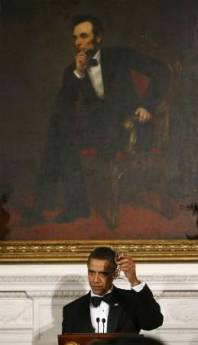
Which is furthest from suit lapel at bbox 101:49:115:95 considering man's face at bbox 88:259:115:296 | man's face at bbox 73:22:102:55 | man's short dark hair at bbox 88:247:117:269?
man's face at bbox 88:259:115:296

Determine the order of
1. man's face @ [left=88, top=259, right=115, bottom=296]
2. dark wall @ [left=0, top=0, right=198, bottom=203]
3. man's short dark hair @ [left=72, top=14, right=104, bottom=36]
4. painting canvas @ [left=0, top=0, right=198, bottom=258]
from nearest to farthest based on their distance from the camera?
man's face @ [left=88, top=259, right=115, bottom=296], painting canvas @ [left=0, top=0, right=198, bottom=258], dark wall @ [left=0, top=0, right=198, bottom=203], man's short dark hair @ [left=72, top=14, right=104, bottom=36]

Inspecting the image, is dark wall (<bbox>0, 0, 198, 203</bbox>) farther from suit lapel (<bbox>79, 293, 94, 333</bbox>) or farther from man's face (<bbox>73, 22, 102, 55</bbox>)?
suit lapel (<bbox>79, 293, 94, 333</bbox>)

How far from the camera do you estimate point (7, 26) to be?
741 cm

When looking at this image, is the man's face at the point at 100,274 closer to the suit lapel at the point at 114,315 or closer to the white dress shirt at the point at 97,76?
the suit lapel at the point at 114,315

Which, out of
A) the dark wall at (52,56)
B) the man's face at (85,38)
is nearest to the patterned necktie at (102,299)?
the dark wall at (52,56)

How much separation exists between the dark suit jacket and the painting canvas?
1.67 m

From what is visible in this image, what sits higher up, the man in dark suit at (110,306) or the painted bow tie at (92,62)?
the painted bow tie at (92,62)

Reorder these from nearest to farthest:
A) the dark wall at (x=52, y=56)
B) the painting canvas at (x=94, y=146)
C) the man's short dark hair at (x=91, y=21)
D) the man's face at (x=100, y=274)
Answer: the man's face at (x=100, y=274) < the painting canvas at (x=94, y=146) < the dark wall at (x=52, y=56) < the man's short dark hair at (x=91, y=21)

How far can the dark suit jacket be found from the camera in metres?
5.38

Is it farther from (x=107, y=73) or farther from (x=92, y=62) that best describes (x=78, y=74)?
(x=107, y=73)

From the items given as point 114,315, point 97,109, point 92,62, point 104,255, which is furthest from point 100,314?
point 92,62

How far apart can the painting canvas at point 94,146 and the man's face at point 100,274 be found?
1693 mm

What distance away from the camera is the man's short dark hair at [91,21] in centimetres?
735

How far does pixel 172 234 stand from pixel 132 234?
0.36 m
